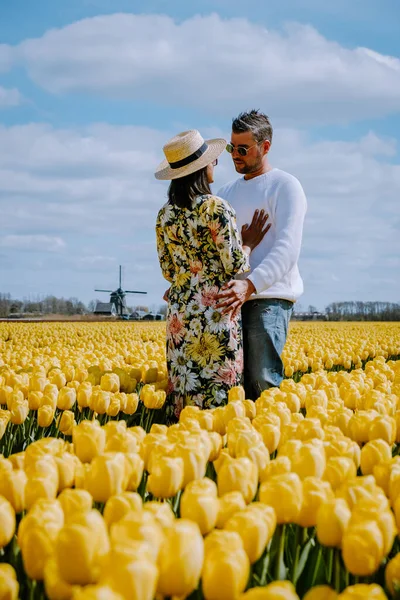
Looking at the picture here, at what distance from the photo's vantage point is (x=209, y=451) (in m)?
2.34

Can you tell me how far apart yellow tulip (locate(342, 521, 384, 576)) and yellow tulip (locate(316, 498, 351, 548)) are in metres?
0.11

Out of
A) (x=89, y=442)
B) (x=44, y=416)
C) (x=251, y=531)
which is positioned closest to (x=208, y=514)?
(x=251, y=531)

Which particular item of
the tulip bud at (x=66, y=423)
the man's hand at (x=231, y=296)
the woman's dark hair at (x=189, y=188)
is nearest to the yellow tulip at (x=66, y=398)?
the tulip bud at (x=66, y=423)

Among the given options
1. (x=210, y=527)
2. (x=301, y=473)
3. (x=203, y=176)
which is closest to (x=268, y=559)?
(x=210, y=527)

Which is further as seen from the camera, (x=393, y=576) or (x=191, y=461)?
(x=191, y=461)

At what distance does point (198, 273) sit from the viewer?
4.91m

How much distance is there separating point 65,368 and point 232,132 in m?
2.42

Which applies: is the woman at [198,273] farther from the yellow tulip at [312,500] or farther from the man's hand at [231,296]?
the yellow tulip at [312,500]

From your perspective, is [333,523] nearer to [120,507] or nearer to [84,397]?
[120,507]

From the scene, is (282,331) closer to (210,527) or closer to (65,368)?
(65,368)

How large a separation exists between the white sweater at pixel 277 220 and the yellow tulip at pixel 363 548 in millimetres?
3710

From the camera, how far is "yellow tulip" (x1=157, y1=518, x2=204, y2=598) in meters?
1.33

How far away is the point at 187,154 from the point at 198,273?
2.81ft

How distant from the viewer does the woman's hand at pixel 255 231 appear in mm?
5492
